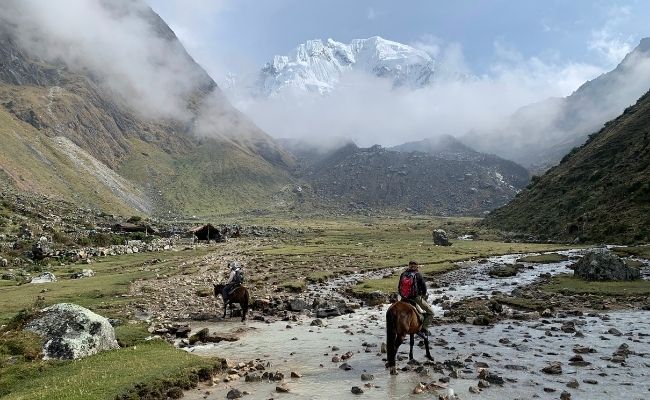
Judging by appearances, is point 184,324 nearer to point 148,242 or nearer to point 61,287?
point 61,287

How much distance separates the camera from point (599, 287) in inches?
1513

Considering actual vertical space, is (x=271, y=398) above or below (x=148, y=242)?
below

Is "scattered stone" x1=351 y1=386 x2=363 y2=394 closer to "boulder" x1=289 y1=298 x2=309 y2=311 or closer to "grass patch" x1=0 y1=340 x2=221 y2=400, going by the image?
"grass patch" x1=0 y1=340 x2=221 y2=400

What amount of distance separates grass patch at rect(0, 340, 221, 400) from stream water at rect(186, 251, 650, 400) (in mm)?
1393

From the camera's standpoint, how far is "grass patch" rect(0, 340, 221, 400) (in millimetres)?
16766

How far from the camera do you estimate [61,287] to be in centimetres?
4456

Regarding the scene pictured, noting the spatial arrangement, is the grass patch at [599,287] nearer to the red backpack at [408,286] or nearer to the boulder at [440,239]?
the red backpack at [408,286]

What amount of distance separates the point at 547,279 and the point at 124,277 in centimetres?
4672

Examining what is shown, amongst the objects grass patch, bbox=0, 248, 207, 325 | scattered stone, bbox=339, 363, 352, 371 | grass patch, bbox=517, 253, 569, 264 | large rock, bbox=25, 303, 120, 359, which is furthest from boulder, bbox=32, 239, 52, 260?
grass patch, bbox=517, 253, 569, 264

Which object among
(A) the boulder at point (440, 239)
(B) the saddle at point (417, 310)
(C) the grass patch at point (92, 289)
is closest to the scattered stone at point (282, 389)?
(B) the saddle at point (417, 310)

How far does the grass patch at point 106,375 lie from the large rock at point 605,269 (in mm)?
37053

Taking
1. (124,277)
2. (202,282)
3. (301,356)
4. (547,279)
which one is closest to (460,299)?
(547,279)

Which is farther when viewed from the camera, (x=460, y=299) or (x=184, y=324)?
(x=460, y=299)

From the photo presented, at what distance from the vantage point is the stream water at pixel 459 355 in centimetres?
1728
